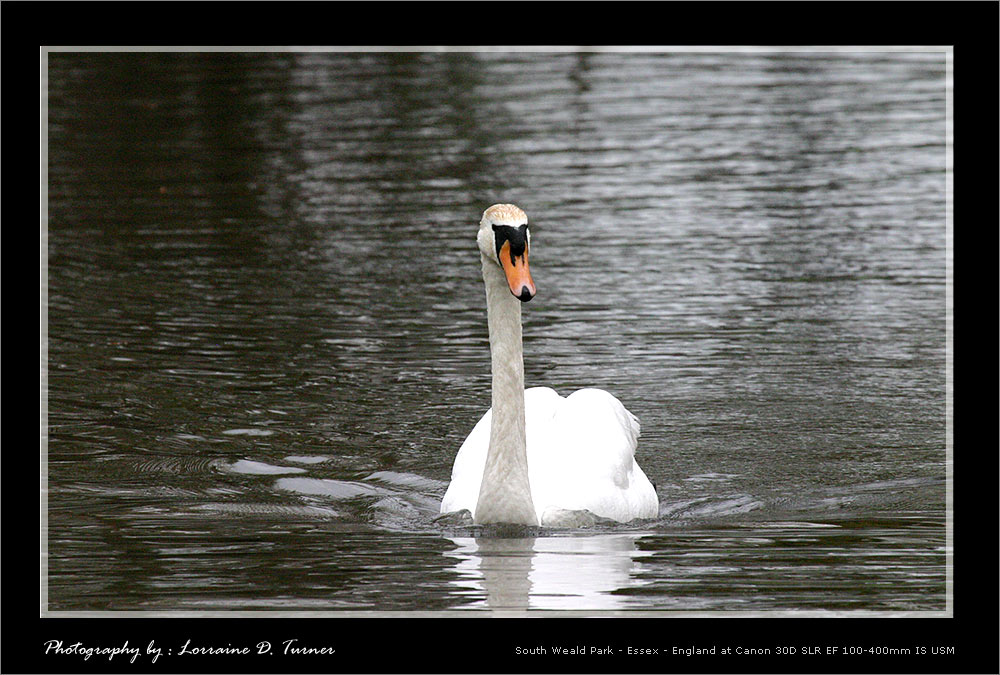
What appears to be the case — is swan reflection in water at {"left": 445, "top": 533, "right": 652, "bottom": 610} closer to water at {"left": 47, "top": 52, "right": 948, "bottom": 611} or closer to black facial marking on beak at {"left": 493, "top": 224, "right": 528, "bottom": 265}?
water at {"left": 47, "top": 52, "right": 948, "bottom": 611}

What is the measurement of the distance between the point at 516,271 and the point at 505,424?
970 millimetres

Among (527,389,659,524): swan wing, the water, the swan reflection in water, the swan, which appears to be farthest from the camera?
(527,389,659,524): swan wing

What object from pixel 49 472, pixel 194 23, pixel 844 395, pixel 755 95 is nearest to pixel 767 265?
pixel 844 395

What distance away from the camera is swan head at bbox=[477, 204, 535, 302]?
30.2 feet

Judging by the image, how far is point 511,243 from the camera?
9281mm

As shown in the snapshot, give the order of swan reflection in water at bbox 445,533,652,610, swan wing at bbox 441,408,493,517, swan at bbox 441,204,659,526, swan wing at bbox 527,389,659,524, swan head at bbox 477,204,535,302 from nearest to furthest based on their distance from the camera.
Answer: swan reflection in water at bbox 445,533,652,610 → swan head at bbox 477,204,535,302 → swan at bbox 441,204,659,526 → swan wing at bbox 527,389,659,524 → swan wing at bbox 441,408,493,517

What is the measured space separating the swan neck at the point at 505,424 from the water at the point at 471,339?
20 centimetres

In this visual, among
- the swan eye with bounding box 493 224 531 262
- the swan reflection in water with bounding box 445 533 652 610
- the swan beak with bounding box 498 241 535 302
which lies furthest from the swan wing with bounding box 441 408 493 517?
the swan eye with bounding box 493 224 531 262

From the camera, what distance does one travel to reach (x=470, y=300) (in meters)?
15.9

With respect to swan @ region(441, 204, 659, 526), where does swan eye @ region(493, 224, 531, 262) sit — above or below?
above

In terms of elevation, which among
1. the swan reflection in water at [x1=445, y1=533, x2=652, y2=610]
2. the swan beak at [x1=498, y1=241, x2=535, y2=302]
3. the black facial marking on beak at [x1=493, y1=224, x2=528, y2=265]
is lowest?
the swan reflection in water at [x1=445, y1=533, x2=652, y2=610]

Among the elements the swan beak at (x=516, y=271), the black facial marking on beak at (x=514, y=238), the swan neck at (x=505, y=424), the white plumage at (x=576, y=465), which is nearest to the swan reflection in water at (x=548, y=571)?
the swan neck at (x=505, y=424)

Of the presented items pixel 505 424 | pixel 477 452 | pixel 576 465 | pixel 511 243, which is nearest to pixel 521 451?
pixel 505 424

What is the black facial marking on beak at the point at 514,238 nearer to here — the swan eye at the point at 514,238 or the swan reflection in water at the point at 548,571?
the swan eye at the point at 514,238
